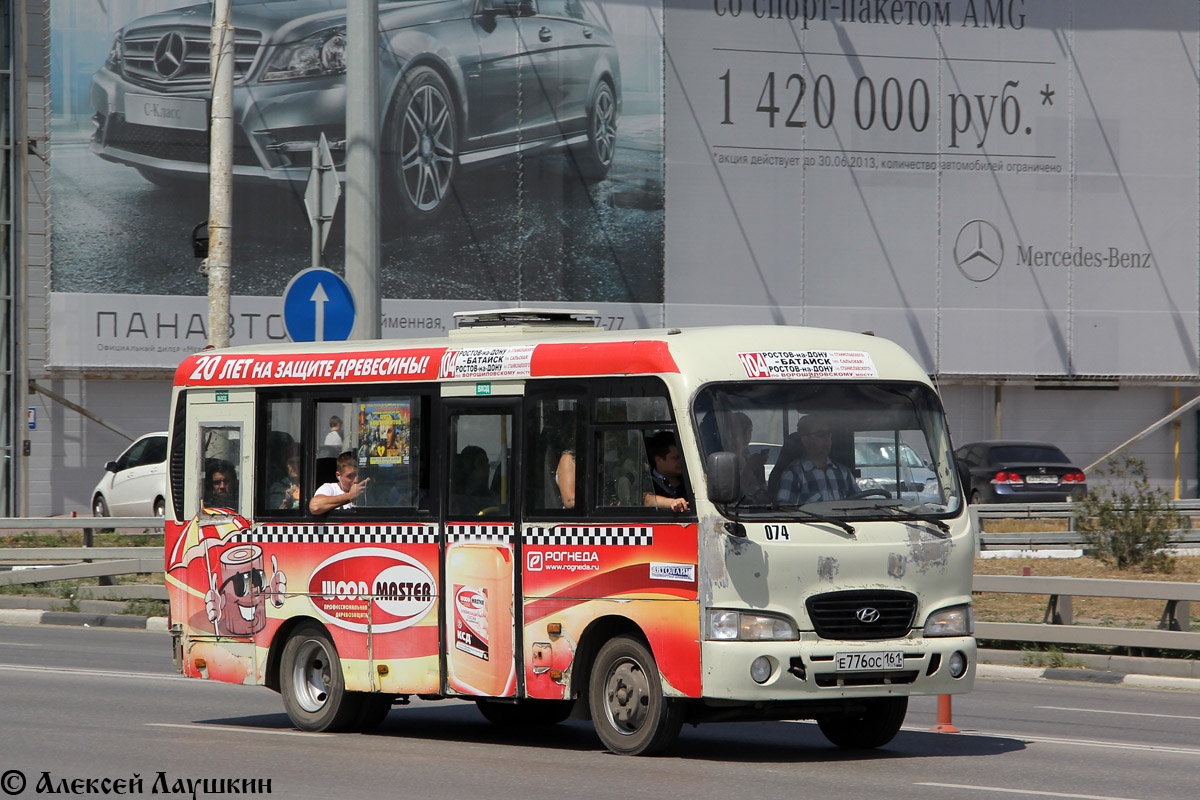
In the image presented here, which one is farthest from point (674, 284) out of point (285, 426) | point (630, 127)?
point (285, 426)

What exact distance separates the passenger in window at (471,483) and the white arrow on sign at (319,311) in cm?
427

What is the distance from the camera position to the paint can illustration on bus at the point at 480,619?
1073 cm

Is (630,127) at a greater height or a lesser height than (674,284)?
greater

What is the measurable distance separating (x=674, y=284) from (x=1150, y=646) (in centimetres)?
2209

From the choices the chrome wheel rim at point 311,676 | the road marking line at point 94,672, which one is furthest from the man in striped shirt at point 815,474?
the road marking line at point 94,672

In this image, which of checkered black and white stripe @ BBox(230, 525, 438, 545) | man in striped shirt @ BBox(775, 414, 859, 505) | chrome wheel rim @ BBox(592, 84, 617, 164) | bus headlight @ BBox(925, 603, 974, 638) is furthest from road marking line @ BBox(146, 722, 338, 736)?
chrome wheel rim @ BBox(592, 84, 617, 164)

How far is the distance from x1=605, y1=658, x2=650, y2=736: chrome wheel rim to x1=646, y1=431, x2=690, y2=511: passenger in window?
95 cm

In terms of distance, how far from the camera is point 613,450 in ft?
33.9

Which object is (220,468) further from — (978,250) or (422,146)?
(978,250)

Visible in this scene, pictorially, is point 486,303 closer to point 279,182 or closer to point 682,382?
point 279,182

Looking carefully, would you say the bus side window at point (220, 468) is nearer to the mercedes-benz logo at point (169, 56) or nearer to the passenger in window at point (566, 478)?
the passenger in window at point (566, 478)

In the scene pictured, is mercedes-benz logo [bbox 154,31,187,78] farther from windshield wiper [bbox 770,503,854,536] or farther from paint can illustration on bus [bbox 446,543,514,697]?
windshield wiper [bbox 770,503,854,536]

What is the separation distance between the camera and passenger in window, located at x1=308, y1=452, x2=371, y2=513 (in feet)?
38.2

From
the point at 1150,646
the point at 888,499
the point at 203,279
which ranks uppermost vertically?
the point at 203,279
